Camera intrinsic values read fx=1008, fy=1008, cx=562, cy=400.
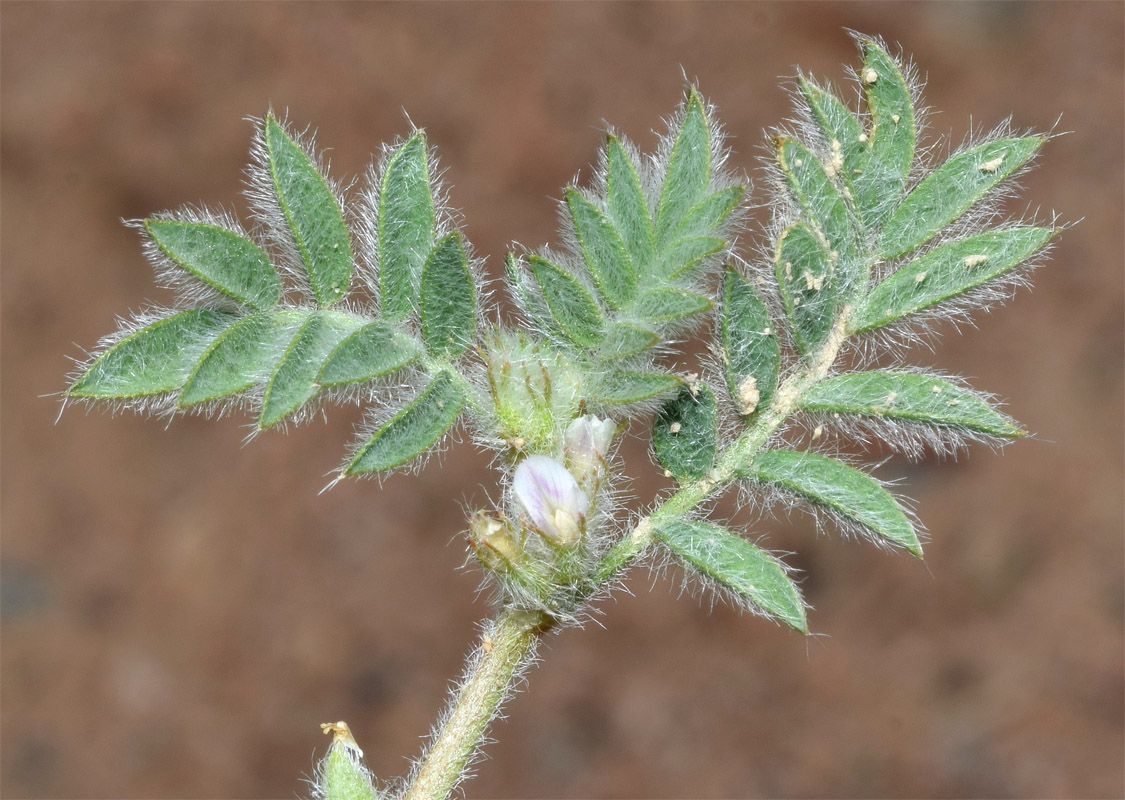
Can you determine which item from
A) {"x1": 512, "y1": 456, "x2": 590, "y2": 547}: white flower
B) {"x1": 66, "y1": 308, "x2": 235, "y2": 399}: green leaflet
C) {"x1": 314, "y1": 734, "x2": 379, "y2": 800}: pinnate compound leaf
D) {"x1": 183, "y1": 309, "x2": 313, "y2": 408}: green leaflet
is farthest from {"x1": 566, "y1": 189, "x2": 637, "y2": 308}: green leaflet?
{"x1": 314, "y1": 734, "x2": 379, "y2": 800}: pinnate compound leaf

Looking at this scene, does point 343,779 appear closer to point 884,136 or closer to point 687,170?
point 687,170

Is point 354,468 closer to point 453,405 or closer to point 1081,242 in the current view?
point 453,405

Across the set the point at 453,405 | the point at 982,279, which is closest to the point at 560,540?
the point at 453,405

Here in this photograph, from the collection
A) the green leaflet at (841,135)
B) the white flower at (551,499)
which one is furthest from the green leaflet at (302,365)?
the green leaflet at (841,135)

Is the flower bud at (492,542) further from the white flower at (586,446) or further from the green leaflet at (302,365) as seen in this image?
the green leaflet at (302,365)

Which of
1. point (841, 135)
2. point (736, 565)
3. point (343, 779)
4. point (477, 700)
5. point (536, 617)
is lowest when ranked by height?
point (343, 779)

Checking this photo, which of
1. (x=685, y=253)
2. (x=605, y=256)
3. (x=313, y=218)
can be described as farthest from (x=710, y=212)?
(x=313, y=218)
